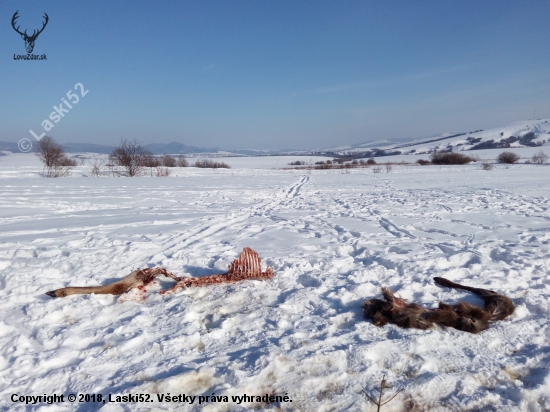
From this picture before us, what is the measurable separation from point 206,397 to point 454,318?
2.32 m

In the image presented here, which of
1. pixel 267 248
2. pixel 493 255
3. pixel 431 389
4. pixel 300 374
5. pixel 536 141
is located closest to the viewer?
pixel 431 389

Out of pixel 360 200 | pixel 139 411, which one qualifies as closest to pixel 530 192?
pixel 360 200

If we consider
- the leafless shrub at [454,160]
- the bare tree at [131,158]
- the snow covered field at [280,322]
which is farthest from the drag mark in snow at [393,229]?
the leafless shrub at [454,160]

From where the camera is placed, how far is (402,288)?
409cm

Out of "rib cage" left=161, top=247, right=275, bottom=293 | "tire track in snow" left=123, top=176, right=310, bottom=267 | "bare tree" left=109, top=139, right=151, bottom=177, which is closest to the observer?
"rib cage" left=161, top=247, right=275, bottom=293

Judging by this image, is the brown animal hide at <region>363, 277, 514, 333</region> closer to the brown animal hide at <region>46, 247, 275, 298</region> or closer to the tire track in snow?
the brown animal hide at <region>46, 247, 275, 298</region>

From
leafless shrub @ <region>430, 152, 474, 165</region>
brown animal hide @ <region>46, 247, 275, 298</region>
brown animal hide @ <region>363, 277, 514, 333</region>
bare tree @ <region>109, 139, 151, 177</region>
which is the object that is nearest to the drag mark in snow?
brown animal hide @ <region>363, 277, 514, 333</region>

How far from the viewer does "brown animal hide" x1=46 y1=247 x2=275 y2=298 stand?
3980 millimetres

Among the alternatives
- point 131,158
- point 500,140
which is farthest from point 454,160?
Result: point 500,140

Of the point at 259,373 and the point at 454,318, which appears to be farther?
the point at 454,318

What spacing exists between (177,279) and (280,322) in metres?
1.64

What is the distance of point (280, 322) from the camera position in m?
3.35

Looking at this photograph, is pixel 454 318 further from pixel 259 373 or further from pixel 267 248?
pixel 267 248

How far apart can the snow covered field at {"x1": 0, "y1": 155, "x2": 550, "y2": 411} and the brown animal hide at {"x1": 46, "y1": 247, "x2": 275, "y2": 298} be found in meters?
0.15
